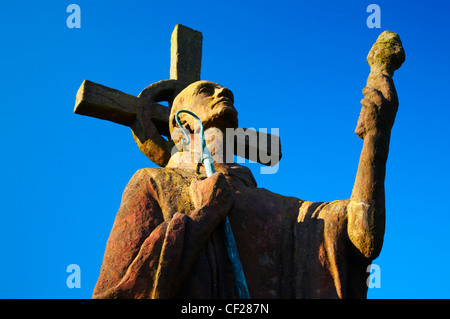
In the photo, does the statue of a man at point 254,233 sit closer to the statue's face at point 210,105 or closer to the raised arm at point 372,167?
the raised arm at point 372,167

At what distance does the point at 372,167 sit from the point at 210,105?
1930 mm

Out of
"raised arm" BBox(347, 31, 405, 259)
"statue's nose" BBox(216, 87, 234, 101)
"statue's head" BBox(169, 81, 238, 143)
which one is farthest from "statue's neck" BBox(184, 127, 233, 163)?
"raised arm" BBox(347, 31, 405, 259)

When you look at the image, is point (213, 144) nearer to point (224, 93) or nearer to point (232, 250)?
point (224, 93)

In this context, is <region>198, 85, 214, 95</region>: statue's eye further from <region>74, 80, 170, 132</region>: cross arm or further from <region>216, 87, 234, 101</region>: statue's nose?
<region>74, 80, 170, 132</region>: cross arm

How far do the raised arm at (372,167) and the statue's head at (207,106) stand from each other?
1465mm

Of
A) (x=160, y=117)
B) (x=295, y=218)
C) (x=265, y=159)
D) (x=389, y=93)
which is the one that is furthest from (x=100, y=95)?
(x=389, y=93)

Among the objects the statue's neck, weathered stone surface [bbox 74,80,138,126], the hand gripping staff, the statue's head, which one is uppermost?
weathered stone surface [bbox 74,80,138,126]

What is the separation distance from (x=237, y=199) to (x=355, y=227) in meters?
1.16

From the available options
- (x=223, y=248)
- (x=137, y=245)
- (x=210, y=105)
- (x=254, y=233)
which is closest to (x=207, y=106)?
(x=210, y=105)

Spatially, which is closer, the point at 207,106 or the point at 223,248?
the point at 223,248

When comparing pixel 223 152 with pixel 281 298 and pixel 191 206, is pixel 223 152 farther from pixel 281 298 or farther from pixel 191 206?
pixel 281 298

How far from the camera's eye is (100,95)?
342 inches

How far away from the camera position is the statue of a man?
6539 mm

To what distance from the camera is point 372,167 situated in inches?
269
